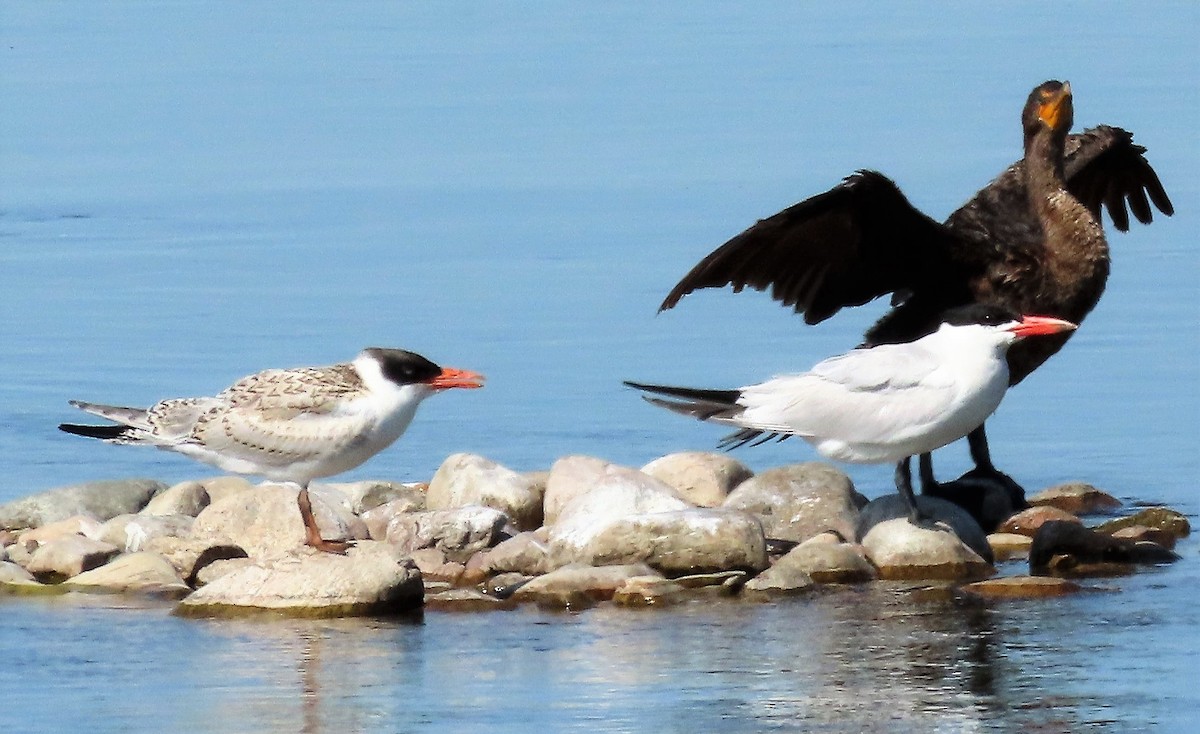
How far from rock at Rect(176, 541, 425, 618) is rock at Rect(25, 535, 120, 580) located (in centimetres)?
102

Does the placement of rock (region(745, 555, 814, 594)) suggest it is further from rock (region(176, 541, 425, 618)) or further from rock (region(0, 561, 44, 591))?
rock (region(0, 561, 44, 591))

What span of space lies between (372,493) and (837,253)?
2.52 metres

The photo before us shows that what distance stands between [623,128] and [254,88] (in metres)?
5.22

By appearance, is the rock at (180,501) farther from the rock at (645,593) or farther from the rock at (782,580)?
the rock at (782,580)

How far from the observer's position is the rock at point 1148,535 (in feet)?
37.0

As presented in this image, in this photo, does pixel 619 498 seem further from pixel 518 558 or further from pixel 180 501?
pixel 180 501

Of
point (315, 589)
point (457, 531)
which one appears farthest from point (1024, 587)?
point (315, 589)

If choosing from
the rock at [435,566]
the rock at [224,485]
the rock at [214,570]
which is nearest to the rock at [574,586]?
the rock at [435,566]

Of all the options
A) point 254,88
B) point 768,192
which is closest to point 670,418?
point 768,192

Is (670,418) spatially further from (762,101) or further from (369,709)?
(762,101)

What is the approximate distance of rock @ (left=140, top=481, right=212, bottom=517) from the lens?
461 inches

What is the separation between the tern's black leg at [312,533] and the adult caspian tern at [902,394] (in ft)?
5.92

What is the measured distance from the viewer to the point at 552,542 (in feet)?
35.6

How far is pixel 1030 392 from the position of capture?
1469 centimetres
